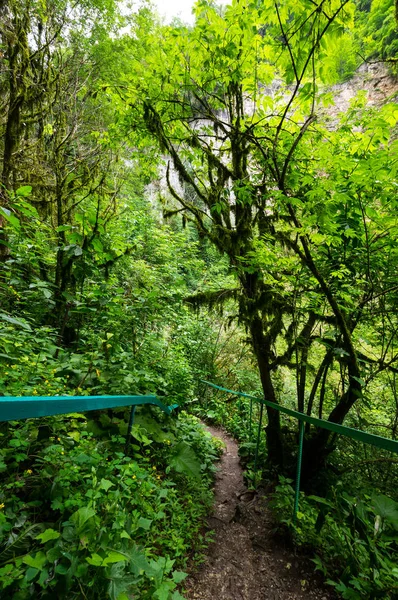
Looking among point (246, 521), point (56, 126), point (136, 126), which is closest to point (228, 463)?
point (246, 521)

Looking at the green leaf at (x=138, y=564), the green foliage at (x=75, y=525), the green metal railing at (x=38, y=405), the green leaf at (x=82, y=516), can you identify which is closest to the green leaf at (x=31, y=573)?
the green foliage at (x=75, y=525)

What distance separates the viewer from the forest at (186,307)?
1479 mm

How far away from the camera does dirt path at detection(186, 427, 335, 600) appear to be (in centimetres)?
204

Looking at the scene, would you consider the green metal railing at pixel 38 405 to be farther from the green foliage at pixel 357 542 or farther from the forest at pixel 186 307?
the green foliage at pixel 357 542

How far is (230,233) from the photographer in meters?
4.44

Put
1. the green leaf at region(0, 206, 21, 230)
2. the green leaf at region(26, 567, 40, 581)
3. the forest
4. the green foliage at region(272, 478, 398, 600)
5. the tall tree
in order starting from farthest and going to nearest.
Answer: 1. the tall tree
2. the green leaf at region(0, 206, 21, 230)
3. the forest
4. the green foliage at region(272, 478, 398, 600)
5. the green leaf at region(26, 567, 40, 581)

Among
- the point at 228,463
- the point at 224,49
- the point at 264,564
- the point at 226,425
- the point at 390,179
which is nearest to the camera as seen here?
the point at 264,564

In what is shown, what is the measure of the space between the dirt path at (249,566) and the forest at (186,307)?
127mm

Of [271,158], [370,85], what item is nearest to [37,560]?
[271,158]

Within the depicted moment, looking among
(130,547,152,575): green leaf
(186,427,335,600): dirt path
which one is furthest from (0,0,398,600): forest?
(186,427,335,600): dirt path

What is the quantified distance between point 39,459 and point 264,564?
7.19 ft

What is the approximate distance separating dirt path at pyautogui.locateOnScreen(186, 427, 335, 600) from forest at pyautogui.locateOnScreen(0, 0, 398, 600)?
127mm

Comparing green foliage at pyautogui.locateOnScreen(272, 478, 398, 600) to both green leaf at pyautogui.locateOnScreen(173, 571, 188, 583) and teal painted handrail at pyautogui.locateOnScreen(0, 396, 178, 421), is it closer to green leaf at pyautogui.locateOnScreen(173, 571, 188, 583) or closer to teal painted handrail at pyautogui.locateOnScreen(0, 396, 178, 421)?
green leaf at pyautogui.locateOnScreen(173, 571, 188, 583)

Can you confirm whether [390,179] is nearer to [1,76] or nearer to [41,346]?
[41,346]
